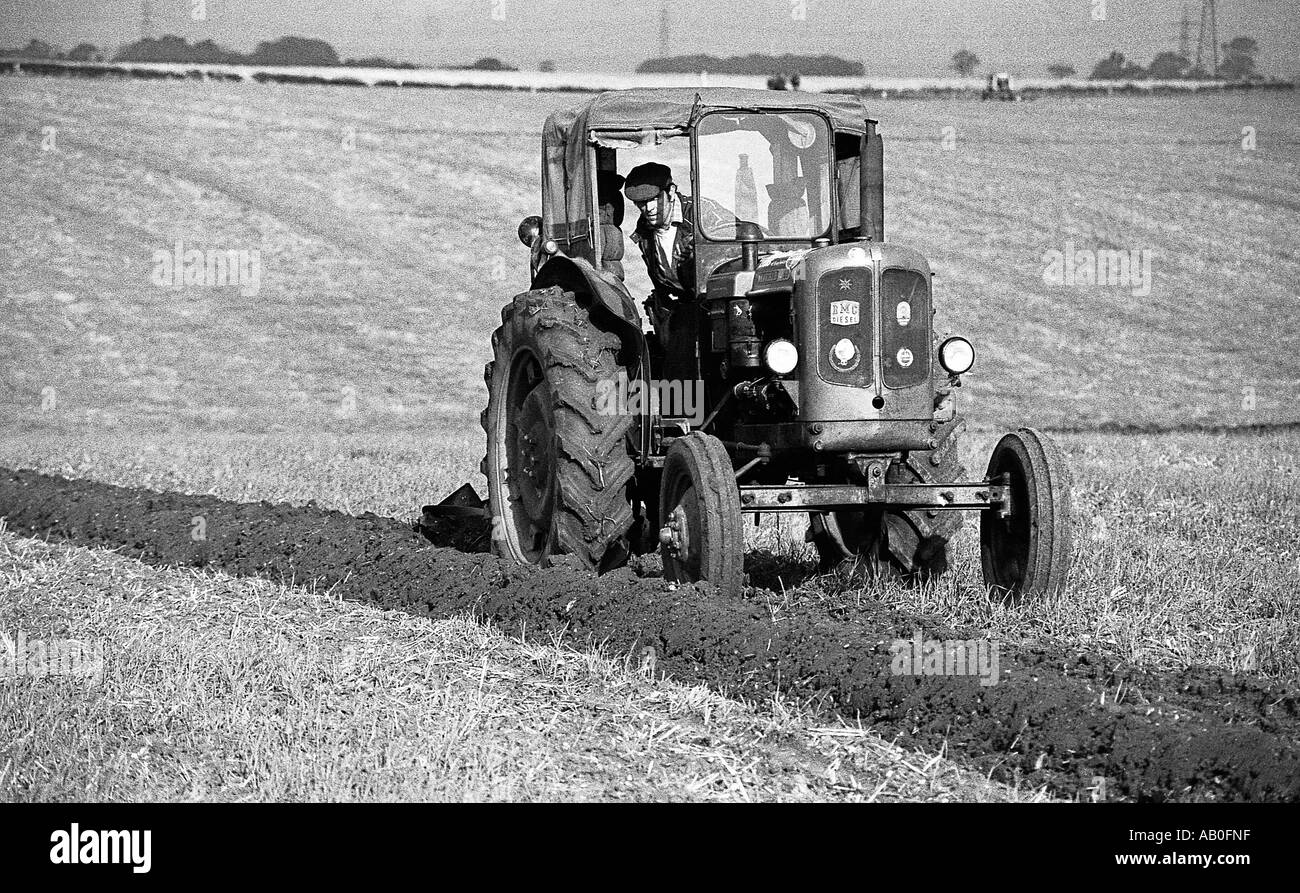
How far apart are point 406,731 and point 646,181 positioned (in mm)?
3721

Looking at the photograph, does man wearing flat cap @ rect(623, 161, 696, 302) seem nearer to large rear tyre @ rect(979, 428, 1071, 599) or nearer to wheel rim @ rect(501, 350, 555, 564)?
wheel rim @ rect(501, 350, 555, 564)

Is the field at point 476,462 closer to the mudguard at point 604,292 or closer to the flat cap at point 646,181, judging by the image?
the mudguard at point 604,292

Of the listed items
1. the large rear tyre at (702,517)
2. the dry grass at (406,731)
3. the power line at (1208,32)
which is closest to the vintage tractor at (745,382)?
the large rear tyre at (702,517)

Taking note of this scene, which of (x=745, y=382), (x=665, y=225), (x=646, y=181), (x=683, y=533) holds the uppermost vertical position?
(x=646, y=181)

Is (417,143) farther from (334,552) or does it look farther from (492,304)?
(334,552)

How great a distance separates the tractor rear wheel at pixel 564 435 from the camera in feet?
25.5

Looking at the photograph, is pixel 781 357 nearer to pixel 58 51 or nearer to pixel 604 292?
pixel 604 292

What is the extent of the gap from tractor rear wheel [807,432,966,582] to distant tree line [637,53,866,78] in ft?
176

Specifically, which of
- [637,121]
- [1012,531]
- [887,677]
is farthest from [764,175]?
[887,677]

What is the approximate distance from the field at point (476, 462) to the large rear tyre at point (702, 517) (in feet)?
0.92

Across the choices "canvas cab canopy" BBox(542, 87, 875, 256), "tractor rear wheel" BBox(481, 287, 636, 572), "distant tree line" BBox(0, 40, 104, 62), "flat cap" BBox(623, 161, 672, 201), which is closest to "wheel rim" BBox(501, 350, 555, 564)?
"tractor rear wheel" BBox(481, 287, 636, 572)

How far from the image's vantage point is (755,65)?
66062mm

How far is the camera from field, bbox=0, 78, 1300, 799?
516 centimetres
